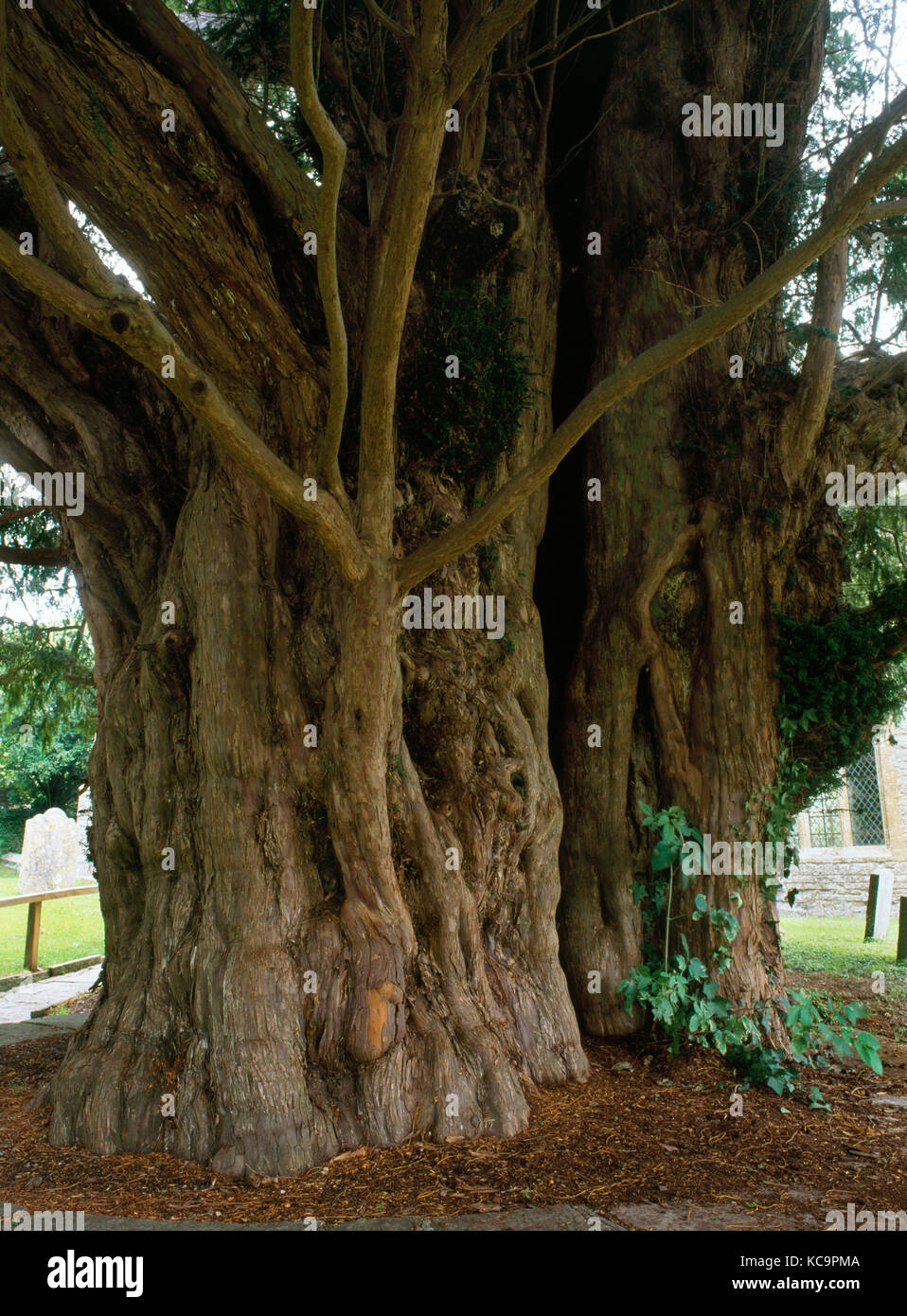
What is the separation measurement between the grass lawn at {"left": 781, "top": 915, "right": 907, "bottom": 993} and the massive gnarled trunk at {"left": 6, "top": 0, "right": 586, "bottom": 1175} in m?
5.24

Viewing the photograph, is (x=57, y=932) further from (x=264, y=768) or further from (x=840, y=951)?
(x=264, y=768)

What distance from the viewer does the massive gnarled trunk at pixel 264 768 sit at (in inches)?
146

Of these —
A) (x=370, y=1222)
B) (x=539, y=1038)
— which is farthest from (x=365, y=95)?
(x=370, y=1222)

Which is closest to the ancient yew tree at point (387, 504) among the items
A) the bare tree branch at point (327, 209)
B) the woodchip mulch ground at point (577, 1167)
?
the bare tree branch at point (327, 209)

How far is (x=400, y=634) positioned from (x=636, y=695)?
1701 millimetres

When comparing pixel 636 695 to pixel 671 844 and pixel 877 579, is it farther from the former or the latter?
pixel 877 579

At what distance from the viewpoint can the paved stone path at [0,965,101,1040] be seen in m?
7.36

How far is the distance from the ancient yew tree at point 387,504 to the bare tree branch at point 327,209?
0.02 metres

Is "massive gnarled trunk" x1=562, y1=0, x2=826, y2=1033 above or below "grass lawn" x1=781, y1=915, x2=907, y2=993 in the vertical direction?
above

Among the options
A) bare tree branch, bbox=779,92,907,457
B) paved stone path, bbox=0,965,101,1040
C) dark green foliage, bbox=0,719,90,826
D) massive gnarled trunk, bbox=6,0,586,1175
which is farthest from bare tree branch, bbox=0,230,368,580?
dark green foliage, bbox=0,719,90,826

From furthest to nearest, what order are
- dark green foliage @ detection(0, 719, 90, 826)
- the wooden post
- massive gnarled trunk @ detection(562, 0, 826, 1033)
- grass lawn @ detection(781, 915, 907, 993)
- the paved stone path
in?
dark green foliage @ detection(0, 719, 90, 826)
the wooden post
grass lawn @ detection(781, 915, 907, 993)
the paved stone path
massive gnarled trunk @ detection(562, 0, 826, 1033)

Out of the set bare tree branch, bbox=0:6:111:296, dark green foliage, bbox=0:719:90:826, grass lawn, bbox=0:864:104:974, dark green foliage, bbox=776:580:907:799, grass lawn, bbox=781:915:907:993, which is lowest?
grass lawn, bbox=0:864:104:974

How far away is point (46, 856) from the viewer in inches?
665

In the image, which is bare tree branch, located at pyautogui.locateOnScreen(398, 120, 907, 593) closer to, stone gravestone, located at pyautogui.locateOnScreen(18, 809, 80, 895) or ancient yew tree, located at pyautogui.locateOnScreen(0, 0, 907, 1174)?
ancient yew tree, located at pyautogui.locateOnScreen(0, 0, 907, 1174)
